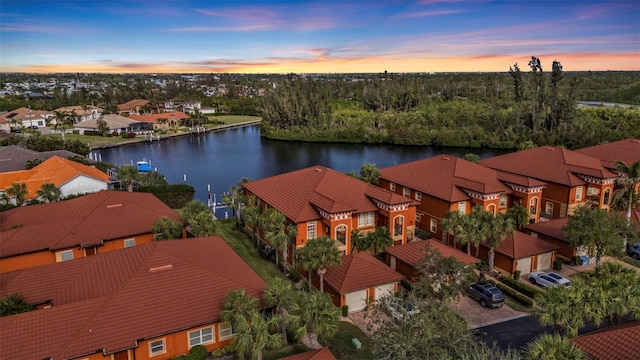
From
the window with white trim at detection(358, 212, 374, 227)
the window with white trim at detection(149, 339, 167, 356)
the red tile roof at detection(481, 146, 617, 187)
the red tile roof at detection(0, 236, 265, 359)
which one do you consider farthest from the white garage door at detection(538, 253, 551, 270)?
the window with white trim at detection(149, 339, 167, 356)

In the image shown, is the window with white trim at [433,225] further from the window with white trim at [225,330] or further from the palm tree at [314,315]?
the window with white trim at [225,330]

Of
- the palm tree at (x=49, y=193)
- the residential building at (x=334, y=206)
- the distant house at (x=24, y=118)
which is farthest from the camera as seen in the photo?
the distant house at (x=24, y=118)

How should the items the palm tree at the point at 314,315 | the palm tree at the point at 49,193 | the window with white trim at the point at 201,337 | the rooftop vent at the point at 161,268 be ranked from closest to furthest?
the palm tree at the point at 314,315 → the window with white trim at the point at 201,337 → the rooftop vent at the point at 161,268 → the palm tree at the point at 49,193

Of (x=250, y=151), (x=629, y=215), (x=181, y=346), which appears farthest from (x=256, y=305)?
(x=250, y=151)

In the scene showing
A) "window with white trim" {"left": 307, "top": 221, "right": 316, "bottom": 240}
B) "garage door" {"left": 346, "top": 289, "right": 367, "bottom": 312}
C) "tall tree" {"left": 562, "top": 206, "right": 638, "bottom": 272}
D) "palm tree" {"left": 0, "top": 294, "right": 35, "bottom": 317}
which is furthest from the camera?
"window with white trim" {"left": 307, "top": 221, "right": 316, "bottom": 240}

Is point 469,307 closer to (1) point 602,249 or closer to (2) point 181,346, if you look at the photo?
(1) point 602,249

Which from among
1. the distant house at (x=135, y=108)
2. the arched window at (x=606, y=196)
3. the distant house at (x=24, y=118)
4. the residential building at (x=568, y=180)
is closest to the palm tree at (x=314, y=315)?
the residential building at (x=568, y=180)

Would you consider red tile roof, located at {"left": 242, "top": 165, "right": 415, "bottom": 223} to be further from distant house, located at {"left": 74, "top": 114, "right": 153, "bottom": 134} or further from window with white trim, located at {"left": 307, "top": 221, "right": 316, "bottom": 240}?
distant house, located at {"left": 74, "top": 114, "right": 153, "bottom": 134}

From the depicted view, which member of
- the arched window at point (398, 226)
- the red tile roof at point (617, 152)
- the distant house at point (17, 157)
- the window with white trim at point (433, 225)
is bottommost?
the window with white trim at point (433, 225)
